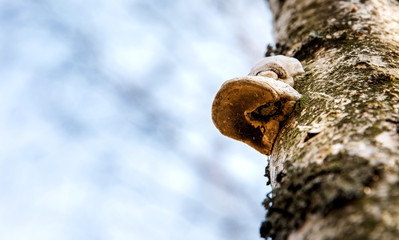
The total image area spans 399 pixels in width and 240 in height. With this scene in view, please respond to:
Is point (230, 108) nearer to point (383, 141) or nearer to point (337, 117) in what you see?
point (337, 117)

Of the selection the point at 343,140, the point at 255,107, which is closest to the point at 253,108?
the point at 255,107

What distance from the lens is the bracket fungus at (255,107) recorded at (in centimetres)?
159

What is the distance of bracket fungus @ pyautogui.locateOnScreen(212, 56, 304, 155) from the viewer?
1595 mm

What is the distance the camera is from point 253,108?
5.49 feet

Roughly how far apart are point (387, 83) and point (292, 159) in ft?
1.84

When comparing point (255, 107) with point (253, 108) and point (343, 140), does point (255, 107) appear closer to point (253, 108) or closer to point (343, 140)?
point (253, 108)

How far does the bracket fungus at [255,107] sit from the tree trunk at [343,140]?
2.7 inches

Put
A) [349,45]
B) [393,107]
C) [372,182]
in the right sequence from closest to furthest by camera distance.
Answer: [372,182] < [393,107] < [349,45]

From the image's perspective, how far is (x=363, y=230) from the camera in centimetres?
83

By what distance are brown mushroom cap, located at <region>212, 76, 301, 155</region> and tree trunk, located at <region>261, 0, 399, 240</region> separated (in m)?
0.07

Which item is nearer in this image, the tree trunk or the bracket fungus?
the tree trunk

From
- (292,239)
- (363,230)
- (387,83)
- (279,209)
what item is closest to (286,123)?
(387,83)

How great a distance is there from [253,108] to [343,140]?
538 mm

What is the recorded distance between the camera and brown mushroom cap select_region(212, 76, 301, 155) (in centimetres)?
159
